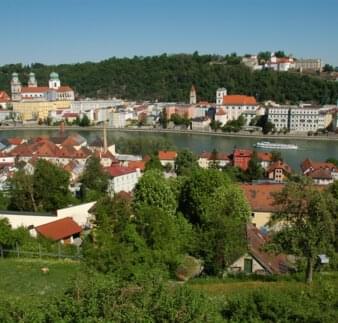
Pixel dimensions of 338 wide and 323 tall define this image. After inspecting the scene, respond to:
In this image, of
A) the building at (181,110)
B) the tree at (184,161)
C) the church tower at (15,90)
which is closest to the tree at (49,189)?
the tree at (184,161)

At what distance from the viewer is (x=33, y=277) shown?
4973 millimetres

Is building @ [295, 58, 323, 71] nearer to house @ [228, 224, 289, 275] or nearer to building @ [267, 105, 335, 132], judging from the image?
building @ [267, 105, 335, 132]

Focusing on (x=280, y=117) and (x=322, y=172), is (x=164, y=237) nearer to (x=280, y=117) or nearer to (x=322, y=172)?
(x=322, y=172)

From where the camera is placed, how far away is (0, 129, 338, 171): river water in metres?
21.2

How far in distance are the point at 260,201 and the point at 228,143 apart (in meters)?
16.8

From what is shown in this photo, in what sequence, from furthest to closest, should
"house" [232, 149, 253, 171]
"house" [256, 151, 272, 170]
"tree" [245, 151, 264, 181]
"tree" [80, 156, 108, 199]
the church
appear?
the church
"house" [232, 149, 253, 171]
"house" [256, 151, 272, 170]
"tree" [245, 151, 264, 181]
"tree" [80, 156, 108, 199]

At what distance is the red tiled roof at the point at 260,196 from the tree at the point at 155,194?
1656 mm

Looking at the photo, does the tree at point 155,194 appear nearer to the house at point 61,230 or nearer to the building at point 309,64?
the house at point 61,230

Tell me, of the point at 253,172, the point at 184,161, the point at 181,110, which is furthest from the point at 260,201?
the point at 181,110

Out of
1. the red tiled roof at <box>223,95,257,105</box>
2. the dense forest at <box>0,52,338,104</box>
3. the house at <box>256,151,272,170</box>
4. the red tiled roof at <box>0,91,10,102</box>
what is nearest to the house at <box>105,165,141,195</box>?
the house at <box>256,151,272,170</box>

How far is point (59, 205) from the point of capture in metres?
8.65

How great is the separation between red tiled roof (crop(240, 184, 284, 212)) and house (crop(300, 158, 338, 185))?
14.8 feet

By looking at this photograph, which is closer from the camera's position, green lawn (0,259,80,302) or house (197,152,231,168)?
green lawn (0,259,80,302)

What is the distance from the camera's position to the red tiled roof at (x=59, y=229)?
7086 millimetres
